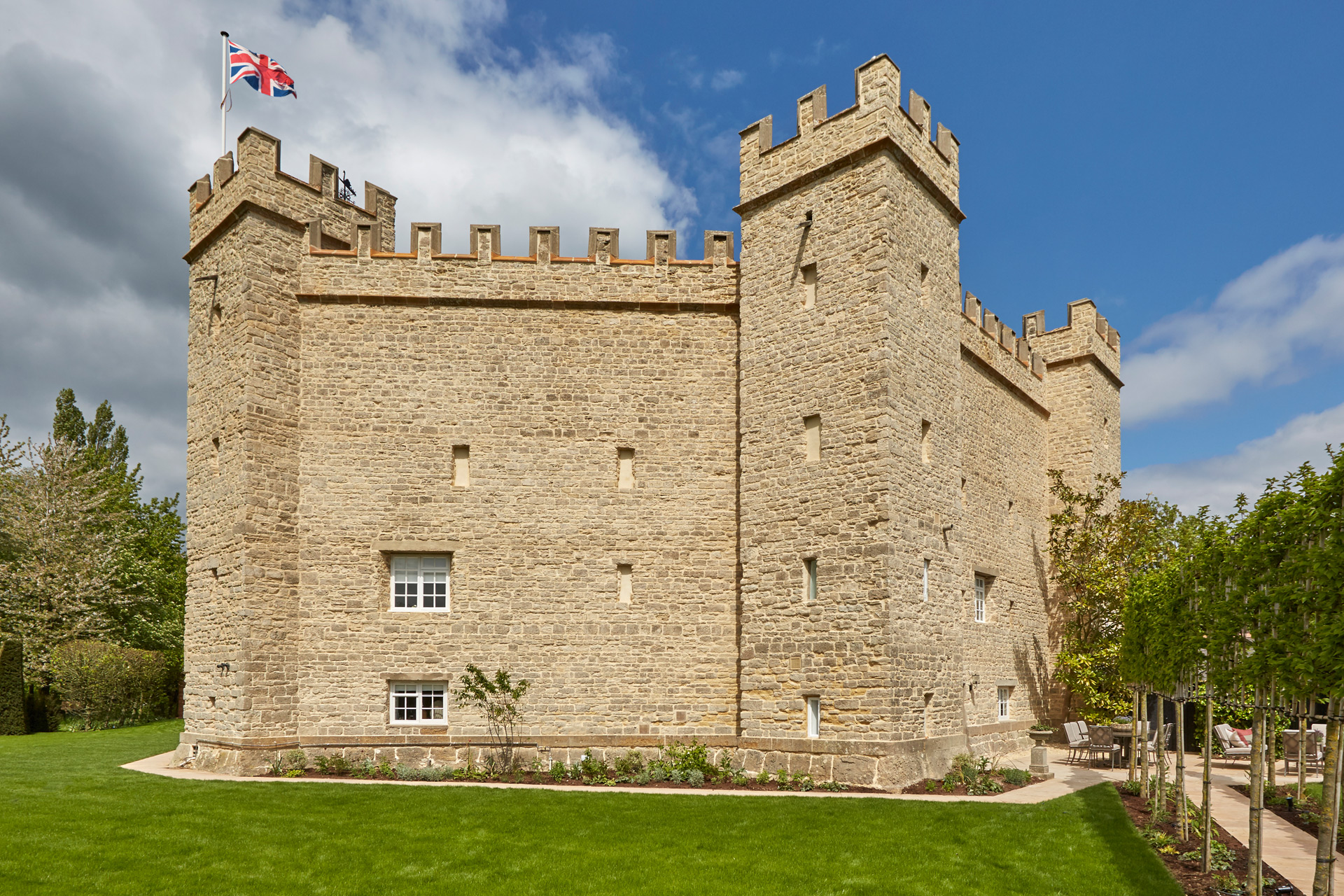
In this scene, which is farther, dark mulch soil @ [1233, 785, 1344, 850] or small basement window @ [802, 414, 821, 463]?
small basement window @ [802, 414, 821, 463]

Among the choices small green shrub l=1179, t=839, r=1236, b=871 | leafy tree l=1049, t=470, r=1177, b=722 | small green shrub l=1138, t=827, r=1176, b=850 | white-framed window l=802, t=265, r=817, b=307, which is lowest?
small green shrub l=1138, t=827, r=1176, b=850

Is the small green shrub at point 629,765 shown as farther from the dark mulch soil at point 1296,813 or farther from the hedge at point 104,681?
the hedge at point 104,681

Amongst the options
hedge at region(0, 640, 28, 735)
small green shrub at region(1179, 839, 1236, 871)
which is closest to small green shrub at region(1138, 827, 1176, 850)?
small green shrub at region(1179, 839, 1236, 871)

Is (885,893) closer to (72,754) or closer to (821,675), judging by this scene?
(821,675)

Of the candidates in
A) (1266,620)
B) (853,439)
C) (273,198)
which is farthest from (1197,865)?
(273,198)

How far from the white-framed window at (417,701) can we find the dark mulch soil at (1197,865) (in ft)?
36.1

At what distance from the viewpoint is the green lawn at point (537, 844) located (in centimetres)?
815

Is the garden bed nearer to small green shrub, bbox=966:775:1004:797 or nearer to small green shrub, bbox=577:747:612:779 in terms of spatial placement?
small green shrub, bbox=577:747:612:779

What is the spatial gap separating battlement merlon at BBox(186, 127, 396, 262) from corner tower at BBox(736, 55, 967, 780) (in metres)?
7.85

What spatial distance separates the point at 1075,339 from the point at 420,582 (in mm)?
18408

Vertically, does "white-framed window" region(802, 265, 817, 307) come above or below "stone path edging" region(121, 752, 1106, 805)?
above

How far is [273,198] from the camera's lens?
53.1ft

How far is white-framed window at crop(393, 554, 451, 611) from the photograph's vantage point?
16.0 metres

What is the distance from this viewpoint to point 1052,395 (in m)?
24.4
